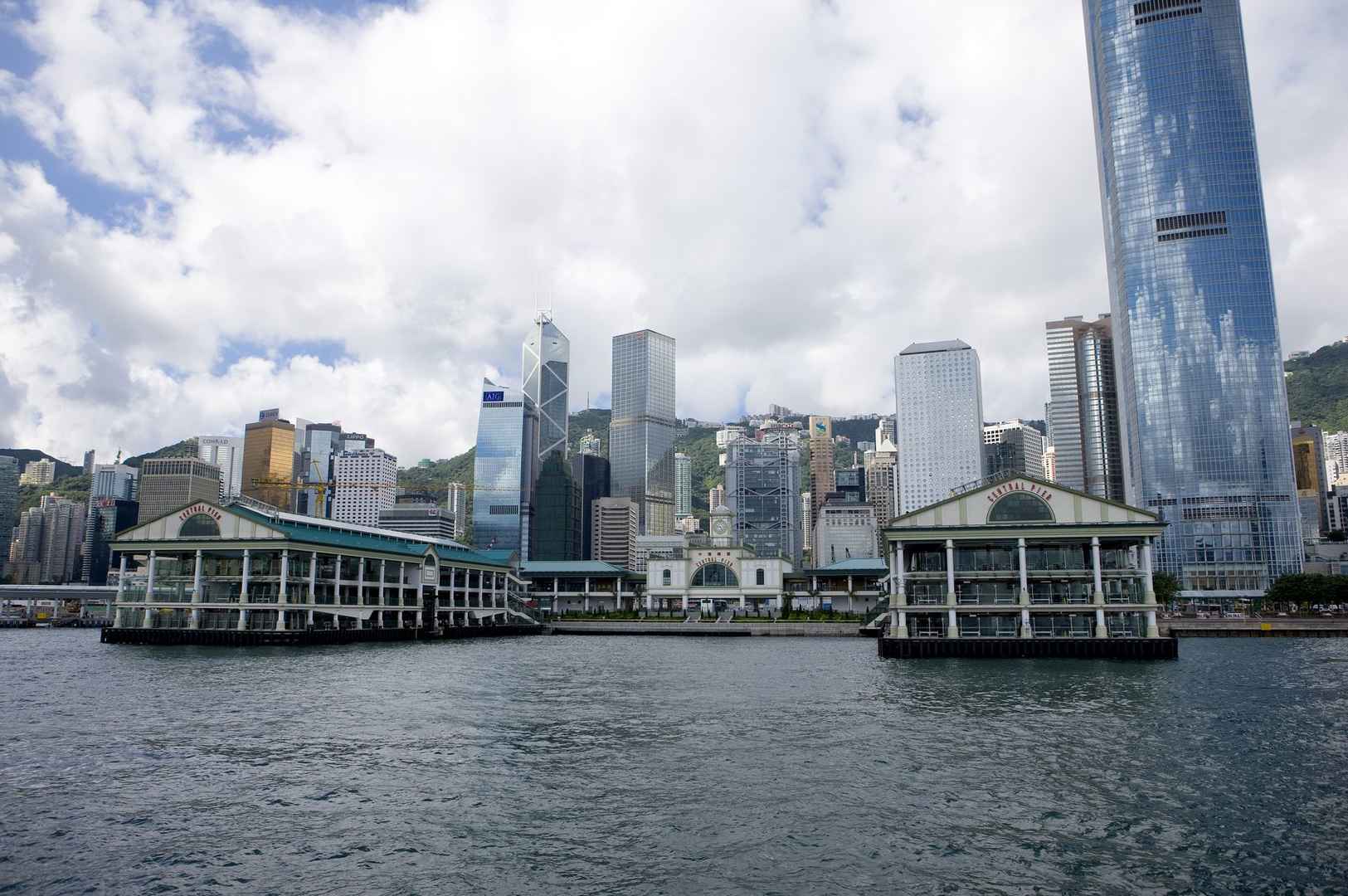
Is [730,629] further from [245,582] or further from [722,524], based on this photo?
[245,582]

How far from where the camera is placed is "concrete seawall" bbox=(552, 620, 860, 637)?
120 metres

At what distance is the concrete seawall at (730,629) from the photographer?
120m

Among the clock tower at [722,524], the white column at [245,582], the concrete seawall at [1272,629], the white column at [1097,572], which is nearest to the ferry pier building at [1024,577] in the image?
the white column at [1097,572]

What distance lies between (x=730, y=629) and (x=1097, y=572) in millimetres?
57463

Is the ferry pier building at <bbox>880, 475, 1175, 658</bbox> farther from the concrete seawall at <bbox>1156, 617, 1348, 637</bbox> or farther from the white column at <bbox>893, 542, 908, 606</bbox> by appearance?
the concrete seawall at <bbox>1156, 617, 1348, 637</bbox>

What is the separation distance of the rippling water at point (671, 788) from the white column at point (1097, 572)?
20.5 metres

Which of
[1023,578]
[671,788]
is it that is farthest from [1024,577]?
[671,788]

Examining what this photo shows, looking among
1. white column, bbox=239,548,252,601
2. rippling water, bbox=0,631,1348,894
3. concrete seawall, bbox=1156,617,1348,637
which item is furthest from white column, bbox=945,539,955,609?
white column, bbox=239,548,252,601

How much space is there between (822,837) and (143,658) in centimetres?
6764

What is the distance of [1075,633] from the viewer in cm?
7394

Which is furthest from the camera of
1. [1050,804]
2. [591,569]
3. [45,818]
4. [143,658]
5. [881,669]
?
[591,569]

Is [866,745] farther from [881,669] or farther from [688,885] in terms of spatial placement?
[881,669]

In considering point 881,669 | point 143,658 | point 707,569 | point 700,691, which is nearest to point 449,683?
point 700,691

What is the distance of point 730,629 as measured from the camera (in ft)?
401
